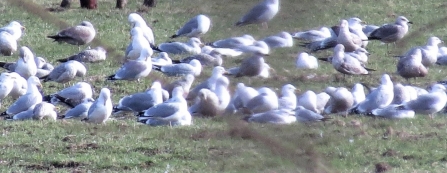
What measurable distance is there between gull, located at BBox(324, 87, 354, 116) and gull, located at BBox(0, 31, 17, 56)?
4528 mm

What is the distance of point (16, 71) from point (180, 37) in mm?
3322

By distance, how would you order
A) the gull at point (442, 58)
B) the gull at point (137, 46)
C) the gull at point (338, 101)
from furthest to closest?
the gull at point (442, 58)
the gull at point (137, 46)
the gull at point (338, 101)

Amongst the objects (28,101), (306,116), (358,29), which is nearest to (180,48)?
(358,29)

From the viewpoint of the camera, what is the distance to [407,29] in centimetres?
1213

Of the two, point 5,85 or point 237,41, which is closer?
point 237,41

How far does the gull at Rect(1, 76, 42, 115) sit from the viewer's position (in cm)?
833

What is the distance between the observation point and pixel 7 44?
11.6 m

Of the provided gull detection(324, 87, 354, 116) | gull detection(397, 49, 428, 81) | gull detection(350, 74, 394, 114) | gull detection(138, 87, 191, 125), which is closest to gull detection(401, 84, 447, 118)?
gull detection(350, 74, 394, 114)

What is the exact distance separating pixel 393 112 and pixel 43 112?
122 inches

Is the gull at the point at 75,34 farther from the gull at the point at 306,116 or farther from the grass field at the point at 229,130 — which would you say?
the gull at the point at 306,116

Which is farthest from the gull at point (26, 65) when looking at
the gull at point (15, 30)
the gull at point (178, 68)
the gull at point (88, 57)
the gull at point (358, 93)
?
the gull at point (358, 93)

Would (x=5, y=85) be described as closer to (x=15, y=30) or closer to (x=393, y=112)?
(x=15, y=30)

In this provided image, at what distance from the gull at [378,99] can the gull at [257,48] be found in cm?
709

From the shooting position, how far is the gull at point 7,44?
11.5 meters
